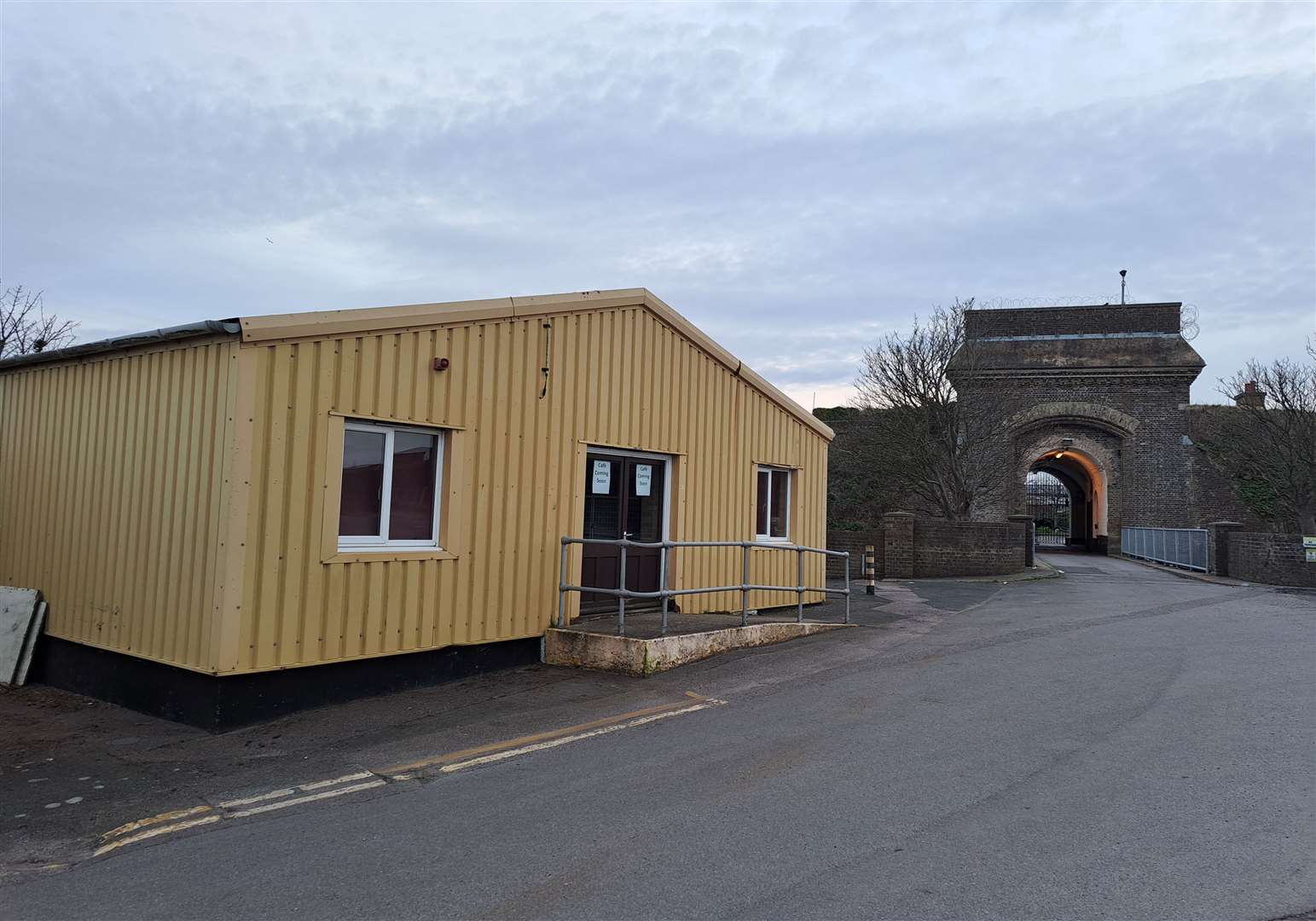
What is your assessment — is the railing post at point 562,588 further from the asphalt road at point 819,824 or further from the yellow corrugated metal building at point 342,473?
the asphalt road at point 819,824

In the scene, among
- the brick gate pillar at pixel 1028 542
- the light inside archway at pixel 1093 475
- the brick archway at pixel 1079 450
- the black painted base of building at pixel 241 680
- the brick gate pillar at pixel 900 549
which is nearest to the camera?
the black painted base of building at pixel 241 680

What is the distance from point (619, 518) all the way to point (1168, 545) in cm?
2264

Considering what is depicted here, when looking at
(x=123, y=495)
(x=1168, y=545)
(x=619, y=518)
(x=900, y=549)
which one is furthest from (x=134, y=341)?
(x=1168, y=545)

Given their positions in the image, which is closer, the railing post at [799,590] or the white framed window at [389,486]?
the white framed window at [389,486]

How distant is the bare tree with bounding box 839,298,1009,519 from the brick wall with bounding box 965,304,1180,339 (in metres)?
6.53

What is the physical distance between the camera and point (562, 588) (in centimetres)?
930

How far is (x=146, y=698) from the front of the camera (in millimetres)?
7324

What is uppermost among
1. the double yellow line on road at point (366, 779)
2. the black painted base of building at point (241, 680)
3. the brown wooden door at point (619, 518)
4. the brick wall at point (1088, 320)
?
the brick wall at point (1088, 320)

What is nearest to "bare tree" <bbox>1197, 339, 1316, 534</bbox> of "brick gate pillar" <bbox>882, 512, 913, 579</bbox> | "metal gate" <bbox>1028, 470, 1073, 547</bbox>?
"brick gate pillar" <bbox>882, 512, 913, 579</bbox>

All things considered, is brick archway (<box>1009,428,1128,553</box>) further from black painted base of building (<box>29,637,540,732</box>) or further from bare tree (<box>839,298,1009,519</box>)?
black painted base of building (<box>29,637,540,732</box>)

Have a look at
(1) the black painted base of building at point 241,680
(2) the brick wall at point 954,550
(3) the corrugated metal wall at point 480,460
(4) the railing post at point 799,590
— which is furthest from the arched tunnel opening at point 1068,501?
(1) the black painted base of building at point 241,680

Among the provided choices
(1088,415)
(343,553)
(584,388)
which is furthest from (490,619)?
(1088,415)

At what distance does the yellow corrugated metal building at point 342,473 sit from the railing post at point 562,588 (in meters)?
0.08

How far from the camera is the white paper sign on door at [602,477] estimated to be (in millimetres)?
10117
